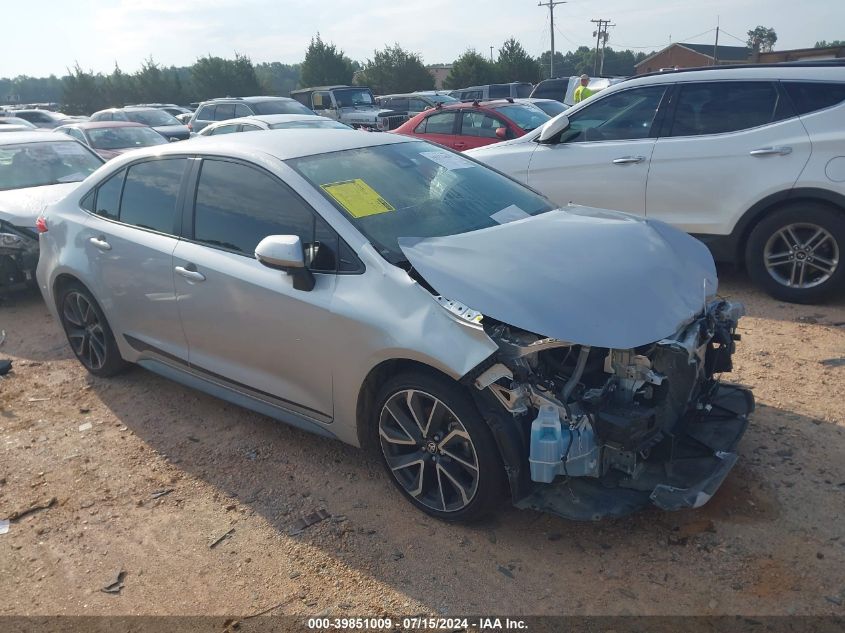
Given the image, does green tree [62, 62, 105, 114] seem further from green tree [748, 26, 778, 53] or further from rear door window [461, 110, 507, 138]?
green tree [748, 26, 778, 53]

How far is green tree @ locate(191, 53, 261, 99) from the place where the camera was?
150 feet

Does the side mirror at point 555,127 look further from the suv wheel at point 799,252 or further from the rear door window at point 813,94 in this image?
the suv wheel at point 799,252

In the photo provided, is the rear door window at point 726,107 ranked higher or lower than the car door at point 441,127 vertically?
higher

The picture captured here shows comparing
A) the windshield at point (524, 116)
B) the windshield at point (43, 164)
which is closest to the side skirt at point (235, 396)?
the windshield at point (43, 164)

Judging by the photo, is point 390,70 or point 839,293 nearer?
point 839,293

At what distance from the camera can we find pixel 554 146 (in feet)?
23.1

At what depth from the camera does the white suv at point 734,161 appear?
5.58 meters

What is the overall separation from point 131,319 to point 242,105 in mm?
12618

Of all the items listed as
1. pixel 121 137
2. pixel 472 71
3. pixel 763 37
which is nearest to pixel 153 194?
pixel 121 137

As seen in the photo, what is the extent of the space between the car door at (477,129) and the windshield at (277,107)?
5.94m

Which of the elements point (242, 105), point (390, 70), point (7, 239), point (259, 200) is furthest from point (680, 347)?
point (390, 70)

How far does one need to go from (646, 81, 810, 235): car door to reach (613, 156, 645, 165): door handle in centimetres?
14

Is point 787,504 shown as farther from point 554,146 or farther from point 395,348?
point 554,146

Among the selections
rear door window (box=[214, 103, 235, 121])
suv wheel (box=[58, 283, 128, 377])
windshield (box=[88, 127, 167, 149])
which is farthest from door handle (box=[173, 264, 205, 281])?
rear door window (box=[214, 103, 235, 121])
